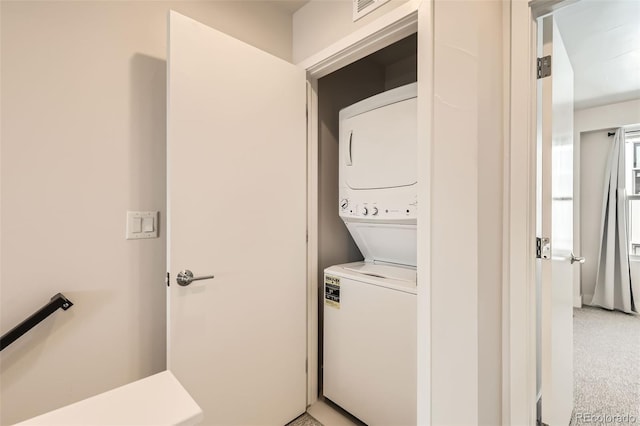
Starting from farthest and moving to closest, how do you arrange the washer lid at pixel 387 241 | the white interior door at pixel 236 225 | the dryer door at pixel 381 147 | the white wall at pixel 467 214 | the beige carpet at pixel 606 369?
the beige carpet at pixel 606 369, the washer lid at pixel 387 241, the dryer door at pixel 381 147, the white interior door at pixel 236 225, the white wall at pixel 467 214

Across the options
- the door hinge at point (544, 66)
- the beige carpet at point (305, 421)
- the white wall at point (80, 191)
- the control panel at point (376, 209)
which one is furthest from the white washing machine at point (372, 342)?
the door hinge at point (544, 66)

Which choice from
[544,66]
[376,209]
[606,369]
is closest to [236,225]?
[376,209]

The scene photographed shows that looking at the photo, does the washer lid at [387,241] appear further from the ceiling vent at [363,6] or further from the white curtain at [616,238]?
the white curtain at [616,238]

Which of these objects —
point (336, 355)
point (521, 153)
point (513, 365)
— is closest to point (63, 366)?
point (336, 355)

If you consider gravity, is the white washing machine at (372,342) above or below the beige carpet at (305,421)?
above

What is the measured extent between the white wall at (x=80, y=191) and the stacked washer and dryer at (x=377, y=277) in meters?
0.98

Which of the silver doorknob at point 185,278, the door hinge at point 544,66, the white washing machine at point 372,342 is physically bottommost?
the white washing machine at point 372,342

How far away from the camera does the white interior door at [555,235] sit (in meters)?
1.25

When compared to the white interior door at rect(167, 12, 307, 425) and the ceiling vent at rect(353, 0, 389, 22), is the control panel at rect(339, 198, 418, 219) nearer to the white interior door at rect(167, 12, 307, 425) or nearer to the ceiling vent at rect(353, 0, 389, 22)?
the white interior door at rect(167, 12, 307, 425)

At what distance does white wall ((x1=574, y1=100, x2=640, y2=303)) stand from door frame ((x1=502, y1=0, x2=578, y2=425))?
11.0 feet

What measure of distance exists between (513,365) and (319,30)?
1.95m

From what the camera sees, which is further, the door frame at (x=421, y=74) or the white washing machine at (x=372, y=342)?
the white washing machine at (x=372, y=342)

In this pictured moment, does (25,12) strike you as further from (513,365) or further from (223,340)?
(513,365)

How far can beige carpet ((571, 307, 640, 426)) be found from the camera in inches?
71.4
